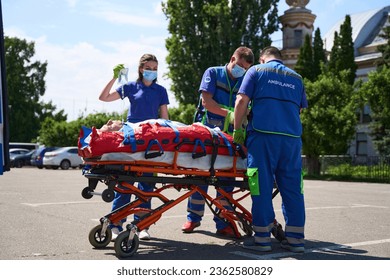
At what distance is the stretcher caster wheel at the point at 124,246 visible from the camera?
5406mm

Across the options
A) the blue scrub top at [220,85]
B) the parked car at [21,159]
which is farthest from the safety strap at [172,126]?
the parked car at [21,159]

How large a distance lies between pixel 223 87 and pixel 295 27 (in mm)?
47230

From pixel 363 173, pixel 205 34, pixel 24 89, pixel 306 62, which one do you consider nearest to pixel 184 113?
pixel 205 34

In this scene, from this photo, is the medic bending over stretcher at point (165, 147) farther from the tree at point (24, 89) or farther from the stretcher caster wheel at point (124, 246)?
the tree at point (24, 89)

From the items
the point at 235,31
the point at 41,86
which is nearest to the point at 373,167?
the point at 235,31

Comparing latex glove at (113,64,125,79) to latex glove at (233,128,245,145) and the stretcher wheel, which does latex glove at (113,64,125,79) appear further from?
the stretcher wheel

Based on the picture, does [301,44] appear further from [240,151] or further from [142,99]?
[240,151]

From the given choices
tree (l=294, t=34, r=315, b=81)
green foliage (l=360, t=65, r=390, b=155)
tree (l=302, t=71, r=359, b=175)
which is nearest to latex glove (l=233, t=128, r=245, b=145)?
green foliage (l=360, t=65, r=390, b=155)

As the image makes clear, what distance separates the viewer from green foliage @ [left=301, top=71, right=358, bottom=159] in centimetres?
2850

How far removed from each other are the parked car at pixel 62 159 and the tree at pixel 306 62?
62.3 feet

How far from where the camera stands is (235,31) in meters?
41.7

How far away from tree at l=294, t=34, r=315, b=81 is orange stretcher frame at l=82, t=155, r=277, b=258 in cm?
4020
